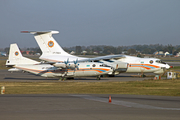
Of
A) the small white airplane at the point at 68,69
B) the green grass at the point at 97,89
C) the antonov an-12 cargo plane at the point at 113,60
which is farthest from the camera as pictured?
the antonov an-12 cargo plane at the point at 113,60

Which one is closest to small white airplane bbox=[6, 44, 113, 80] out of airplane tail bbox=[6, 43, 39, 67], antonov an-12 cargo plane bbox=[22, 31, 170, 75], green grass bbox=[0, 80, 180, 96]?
airplane tail bbox=[6, 43, 39, 67]

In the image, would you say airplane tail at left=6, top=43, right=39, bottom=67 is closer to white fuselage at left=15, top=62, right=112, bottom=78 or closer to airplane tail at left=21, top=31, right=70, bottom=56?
white fuselage at left=15, top=62, right=112, bottom=78

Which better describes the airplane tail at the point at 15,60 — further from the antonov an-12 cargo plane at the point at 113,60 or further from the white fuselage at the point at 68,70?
the antonov an-12 cargo plane at the point at 113,60

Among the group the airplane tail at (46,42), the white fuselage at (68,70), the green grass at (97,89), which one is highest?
the airplane tail at (46,42)

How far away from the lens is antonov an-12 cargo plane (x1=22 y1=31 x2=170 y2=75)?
4113 centimetres

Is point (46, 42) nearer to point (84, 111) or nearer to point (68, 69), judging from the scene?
point (68, 69)

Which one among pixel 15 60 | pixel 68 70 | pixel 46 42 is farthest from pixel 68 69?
pixel 46 42

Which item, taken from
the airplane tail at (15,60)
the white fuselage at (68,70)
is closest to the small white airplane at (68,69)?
the white fuselage at (68,70)

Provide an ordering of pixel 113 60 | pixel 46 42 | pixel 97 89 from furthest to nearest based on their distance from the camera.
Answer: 1. pixel 46 42
2. pixel 113 60
3. pixel 97 89

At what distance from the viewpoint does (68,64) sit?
1416 inches

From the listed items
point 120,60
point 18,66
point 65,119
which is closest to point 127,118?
point 65,119

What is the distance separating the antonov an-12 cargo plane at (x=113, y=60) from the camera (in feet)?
135

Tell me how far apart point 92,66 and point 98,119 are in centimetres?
2469

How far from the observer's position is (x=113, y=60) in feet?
138
